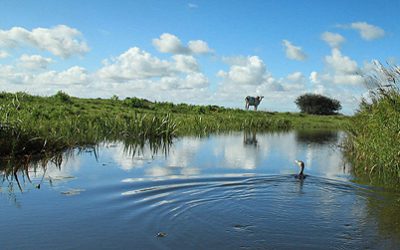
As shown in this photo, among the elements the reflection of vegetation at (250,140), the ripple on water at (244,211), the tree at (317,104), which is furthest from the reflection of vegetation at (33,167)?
the tree at (317,104)

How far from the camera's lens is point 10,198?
8273 millimetres

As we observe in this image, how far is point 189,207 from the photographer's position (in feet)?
26.5

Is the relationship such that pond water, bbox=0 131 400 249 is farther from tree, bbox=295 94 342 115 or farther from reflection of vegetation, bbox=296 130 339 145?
tree, bbox=295 94 342 115

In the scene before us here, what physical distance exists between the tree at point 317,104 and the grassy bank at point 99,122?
1080cm

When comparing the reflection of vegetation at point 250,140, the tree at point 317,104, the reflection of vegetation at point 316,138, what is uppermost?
the tree at point 317,104

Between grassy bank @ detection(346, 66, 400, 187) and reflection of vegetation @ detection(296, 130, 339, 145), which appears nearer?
grassy bank @ detection(346, 66, 400, 187)

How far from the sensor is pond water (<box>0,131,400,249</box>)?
620 centimetres

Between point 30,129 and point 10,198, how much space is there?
587cm

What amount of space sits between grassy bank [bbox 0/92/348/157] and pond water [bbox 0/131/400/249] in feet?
4.89

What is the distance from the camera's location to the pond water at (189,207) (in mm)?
6199

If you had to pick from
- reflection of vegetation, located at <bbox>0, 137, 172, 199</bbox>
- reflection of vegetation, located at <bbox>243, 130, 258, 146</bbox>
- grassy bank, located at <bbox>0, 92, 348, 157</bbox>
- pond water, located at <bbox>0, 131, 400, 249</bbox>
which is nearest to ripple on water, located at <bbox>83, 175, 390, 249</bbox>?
pond water, located at <bbox>0, 131, 400, 249</bbox>

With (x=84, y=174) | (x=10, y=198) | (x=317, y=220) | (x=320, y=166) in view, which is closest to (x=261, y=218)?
(x=317, y=220)

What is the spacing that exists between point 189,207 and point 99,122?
1375cm

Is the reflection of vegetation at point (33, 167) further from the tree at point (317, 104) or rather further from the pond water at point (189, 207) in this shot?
the tree at point (317, 104)
